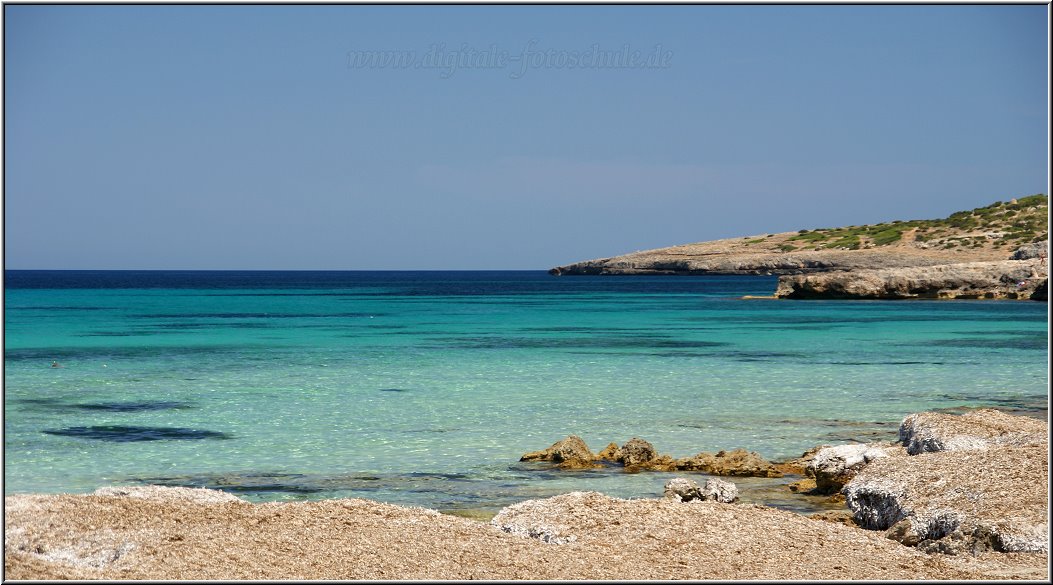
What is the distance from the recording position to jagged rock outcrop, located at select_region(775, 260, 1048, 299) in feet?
204

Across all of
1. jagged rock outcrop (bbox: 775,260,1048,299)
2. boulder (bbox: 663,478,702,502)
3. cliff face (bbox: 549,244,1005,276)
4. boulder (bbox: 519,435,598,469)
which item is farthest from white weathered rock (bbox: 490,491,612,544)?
cliff face (bbox: 549,244,1005,276)

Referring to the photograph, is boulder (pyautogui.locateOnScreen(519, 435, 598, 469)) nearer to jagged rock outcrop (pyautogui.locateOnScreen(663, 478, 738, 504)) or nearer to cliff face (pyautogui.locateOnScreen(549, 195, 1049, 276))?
jagged rock outcrop (pyautogui.locateOnScreen(663, 478, 738, 504))

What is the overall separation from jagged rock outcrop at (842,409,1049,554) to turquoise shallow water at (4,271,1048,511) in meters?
1.95

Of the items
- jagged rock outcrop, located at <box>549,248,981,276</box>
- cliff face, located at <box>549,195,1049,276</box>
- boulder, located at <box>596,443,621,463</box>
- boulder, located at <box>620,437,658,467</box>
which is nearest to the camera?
boulder, located at <box>620,437,658,467</box>

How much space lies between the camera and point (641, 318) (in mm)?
51875

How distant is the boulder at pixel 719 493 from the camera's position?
10.5m

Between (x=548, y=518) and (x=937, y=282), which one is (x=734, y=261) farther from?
(x=548, y=518)

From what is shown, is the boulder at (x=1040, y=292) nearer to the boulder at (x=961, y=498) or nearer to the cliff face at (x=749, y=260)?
the cliff face at (x=749, y=260)

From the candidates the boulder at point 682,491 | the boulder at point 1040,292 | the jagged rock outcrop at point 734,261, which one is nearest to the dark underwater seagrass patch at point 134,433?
the boulder at point 682,491

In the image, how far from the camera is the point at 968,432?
12.1 meters

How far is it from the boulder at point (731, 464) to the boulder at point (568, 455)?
1.26 meters

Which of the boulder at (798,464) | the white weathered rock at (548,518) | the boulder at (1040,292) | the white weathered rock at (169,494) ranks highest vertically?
the boulder at (1040,292)

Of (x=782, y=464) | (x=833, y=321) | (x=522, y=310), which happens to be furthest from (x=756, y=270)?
(x=782, y=464)

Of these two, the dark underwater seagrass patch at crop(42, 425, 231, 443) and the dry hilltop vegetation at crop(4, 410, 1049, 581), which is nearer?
the dry hilltop vegetation at crop(4, 410, 1049, 581)
